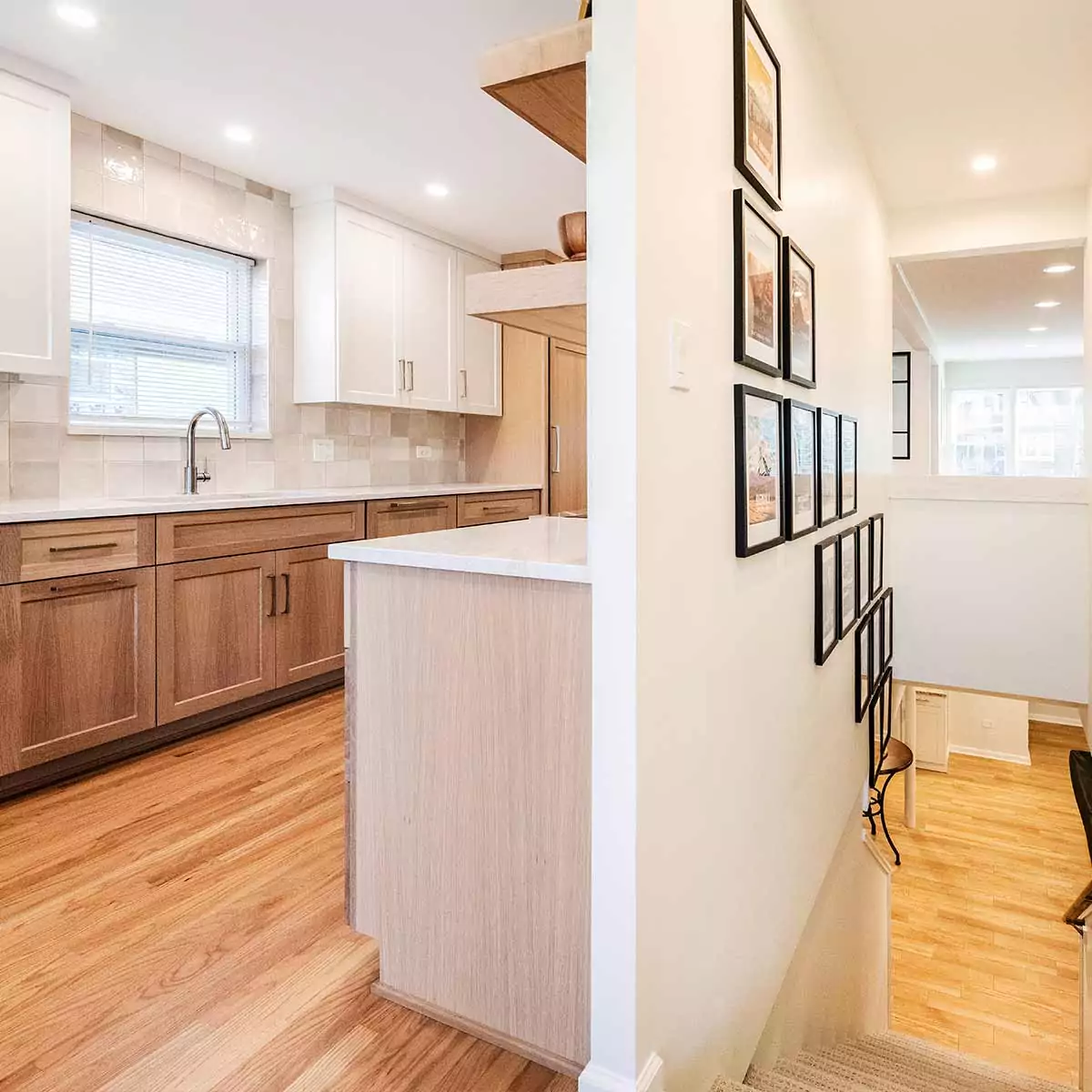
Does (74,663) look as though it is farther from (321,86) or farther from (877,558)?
(877,558)

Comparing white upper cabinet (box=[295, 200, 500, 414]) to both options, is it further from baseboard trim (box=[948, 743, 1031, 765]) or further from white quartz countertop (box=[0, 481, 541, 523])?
baseboard trim (box=[948, 743, 1031, 765])

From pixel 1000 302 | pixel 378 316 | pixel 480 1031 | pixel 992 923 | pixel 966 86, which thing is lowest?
pixel 992 923

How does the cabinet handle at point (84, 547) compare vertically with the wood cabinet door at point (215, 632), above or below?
above

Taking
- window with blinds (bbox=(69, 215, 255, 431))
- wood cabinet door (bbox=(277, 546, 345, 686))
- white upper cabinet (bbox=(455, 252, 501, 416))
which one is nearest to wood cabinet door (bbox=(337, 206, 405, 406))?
window with blinds (bbox=(69, 215, 255, 431))

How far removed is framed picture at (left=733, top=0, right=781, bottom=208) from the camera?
5.65 feet

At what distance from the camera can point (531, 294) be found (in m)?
1.56

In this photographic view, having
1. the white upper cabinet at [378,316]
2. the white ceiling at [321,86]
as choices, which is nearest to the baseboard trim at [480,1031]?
the white ceiling at [321,86]

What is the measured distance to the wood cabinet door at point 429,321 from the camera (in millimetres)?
4539

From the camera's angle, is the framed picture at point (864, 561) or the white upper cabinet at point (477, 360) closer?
the framed picture at point (864, 561)

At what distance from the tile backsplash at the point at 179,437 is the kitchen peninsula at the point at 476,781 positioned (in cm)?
214

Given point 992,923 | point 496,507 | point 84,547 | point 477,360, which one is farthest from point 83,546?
point 992,923

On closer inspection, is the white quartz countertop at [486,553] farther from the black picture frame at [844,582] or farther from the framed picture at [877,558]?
the framed picture at [877,558]

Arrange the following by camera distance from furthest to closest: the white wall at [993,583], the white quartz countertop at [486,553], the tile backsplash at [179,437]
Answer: the white wall at [993,583] → the tile backsplash at [179,437] → the white quartz countertop at [486,553]

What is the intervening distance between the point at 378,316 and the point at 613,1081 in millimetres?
3748
